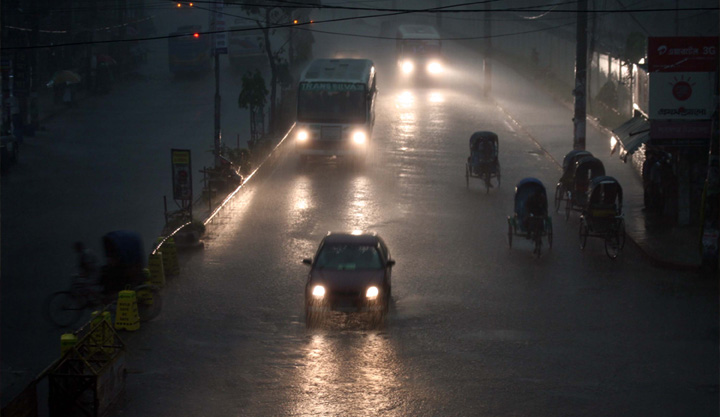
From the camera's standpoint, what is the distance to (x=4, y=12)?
44.2 metres

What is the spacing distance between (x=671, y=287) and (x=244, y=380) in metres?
9.88

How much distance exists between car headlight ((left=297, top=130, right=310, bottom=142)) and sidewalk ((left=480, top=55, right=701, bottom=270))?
A: 9.65 metres

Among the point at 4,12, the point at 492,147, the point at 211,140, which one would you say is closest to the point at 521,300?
the point at 492,147

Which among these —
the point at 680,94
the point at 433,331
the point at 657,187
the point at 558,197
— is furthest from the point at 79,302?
the point at 657,187

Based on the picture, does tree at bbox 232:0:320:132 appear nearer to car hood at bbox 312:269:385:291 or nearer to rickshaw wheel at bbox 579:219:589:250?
rickshaw wheel at bbox 579:219:589:250

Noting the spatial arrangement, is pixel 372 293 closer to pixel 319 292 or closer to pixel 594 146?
pixel 319 292

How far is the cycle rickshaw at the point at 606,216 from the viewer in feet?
66.3

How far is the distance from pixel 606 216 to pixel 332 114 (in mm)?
13686

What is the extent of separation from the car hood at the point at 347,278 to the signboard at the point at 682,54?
10.0 metres

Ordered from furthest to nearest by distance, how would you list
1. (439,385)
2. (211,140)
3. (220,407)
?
1. (211,140)
2. (439,385)
3. (220,407)

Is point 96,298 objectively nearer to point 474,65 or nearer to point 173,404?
point 173,404

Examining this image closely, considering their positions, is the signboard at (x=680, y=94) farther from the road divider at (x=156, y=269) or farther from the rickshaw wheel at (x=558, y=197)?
the road divider at (x=156, y=269)

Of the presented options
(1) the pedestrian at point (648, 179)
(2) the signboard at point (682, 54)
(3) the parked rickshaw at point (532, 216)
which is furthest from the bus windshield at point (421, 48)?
(3) the parked rickshaw at point (532, 216)

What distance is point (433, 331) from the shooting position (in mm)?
15211
